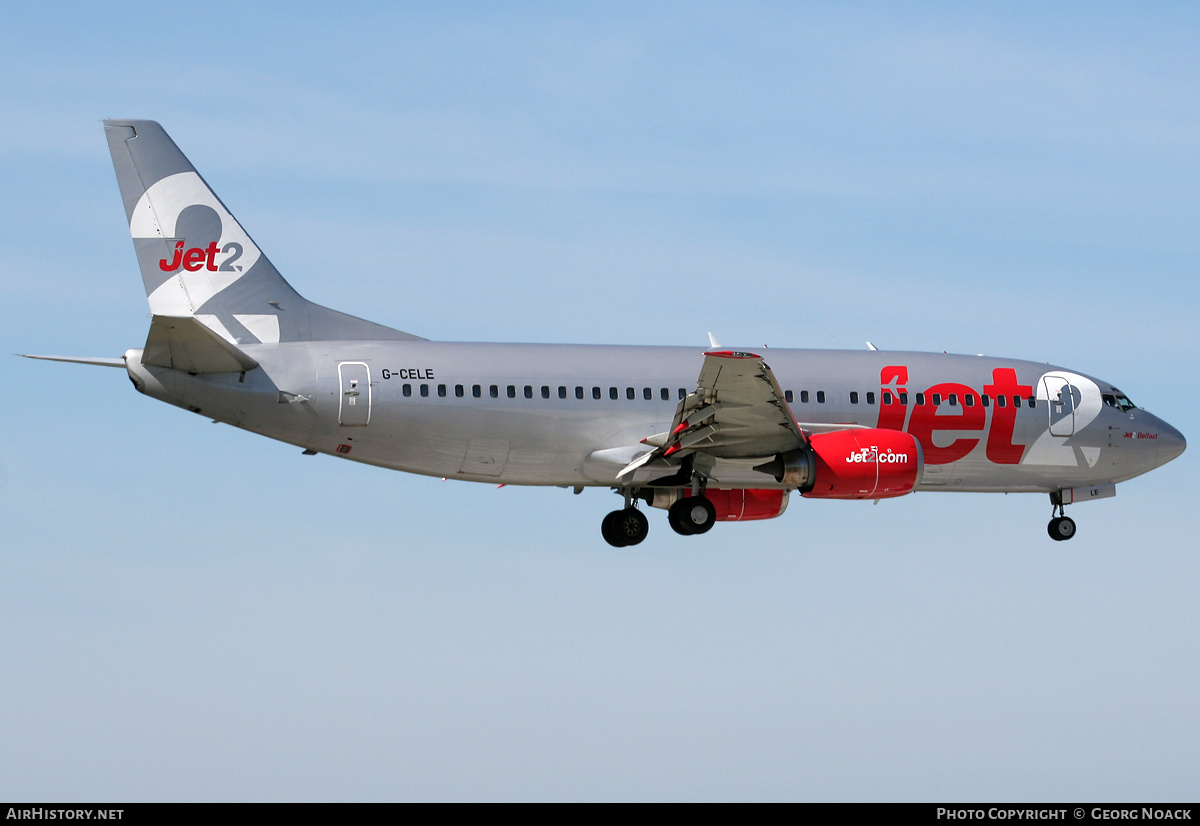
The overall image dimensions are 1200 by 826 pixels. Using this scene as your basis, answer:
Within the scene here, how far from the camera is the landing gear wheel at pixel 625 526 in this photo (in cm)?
3366

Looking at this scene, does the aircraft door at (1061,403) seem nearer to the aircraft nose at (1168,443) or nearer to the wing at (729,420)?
the aircraft nose at (1168,443)

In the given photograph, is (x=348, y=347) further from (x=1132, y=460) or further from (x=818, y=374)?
(x=1132, y=460)

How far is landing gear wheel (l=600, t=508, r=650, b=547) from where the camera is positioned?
3366 centimetres

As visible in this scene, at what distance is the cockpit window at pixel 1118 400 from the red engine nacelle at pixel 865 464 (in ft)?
23.8

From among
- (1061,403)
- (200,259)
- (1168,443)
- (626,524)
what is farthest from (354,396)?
(1168,443)

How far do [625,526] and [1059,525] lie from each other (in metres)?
10.1

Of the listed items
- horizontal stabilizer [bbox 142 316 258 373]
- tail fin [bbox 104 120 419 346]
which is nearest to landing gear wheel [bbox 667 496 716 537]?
tail fin [bbox 104 120 419 346]

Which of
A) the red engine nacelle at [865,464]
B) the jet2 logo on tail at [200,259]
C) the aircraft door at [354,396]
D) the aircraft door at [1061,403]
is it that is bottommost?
the red engine nacelle at [865,464]

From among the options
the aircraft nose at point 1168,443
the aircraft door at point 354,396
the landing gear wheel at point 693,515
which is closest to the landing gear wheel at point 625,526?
the landing gear wheel at point 693,515

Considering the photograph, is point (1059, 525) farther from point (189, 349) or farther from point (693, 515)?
point (189, 349)

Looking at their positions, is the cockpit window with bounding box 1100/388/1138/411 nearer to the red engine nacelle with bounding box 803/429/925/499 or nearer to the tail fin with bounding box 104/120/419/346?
the red engine nacelle with bounding box 803/429/925/499

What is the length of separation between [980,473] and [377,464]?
13.4 meters

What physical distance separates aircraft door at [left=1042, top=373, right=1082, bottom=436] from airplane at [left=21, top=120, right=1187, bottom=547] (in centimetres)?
124
